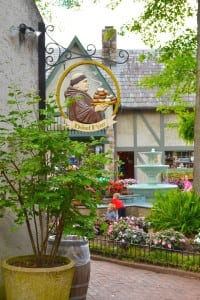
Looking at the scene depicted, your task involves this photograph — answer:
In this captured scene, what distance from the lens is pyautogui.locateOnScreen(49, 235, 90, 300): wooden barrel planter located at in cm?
669

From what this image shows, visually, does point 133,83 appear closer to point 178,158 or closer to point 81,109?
point 81,109

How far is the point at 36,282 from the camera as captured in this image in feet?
18.3

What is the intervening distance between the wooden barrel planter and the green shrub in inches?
177

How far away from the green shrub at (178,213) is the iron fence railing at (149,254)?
1.13m

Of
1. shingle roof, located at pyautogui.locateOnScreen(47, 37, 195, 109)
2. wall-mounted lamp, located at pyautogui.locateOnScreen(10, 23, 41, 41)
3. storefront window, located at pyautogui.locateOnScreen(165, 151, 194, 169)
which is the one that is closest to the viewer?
wall-mounted lamp, located at pyautogui.locateOnScreen(10, 23, 41, 41)

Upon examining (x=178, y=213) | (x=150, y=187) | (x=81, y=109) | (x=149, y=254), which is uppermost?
(x=81, y=109)

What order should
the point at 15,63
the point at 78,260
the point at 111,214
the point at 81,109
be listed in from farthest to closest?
the point at 81,109 → the point at 111,214 → the point at 15,63 → the point at 78,260

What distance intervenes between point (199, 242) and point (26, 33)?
510 cm

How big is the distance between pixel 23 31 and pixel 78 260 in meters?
3.05

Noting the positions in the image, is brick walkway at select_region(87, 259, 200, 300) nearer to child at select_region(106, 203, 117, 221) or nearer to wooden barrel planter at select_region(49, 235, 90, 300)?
wooden barrel planter at select_region(49, 235, 90, 300)

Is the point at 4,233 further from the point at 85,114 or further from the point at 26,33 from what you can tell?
the point at 85,114

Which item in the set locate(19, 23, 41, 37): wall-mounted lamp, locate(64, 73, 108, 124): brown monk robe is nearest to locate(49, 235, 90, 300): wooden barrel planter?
locate(19, 23, 41, 37): wall-mounted lamp

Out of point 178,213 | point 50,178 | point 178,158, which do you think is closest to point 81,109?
point 178,158

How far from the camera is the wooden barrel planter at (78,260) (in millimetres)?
6691
